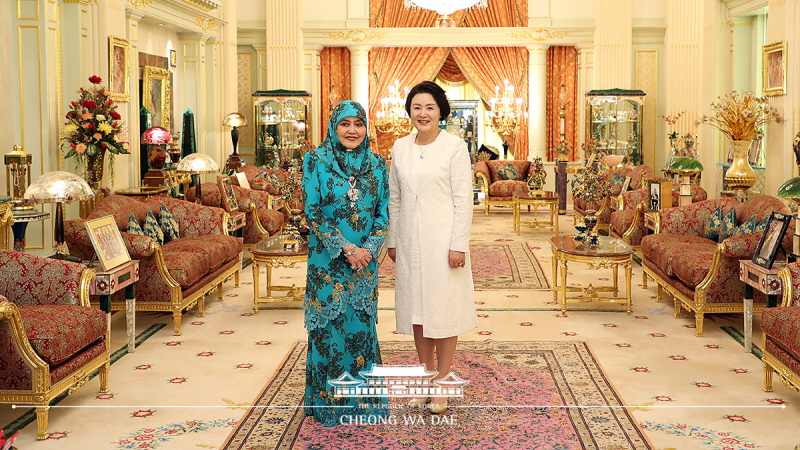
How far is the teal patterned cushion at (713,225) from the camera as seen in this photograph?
7320 mm

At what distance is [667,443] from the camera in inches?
156

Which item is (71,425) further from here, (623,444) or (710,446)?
A: (710,446)

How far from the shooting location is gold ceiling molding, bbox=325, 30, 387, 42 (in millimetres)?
15844

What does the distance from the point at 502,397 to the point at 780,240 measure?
7.29 ft

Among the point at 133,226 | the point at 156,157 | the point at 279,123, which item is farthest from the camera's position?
the point at 279,123

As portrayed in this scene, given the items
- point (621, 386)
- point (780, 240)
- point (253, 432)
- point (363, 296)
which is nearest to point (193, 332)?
point (253, 432)

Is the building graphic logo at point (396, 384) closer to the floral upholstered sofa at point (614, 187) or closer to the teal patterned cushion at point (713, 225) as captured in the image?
the teal patterned cushion at point (713, 225)

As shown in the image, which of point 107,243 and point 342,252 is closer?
point 342,252

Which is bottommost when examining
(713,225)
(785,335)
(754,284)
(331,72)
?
(785,335)

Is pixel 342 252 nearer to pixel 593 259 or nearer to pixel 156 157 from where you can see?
pixel 593 259

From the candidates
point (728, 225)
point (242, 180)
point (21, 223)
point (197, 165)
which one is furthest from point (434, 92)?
point (242, 180)

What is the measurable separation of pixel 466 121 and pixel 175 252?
1113 centimetres

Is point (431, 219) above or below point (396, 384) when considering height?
above

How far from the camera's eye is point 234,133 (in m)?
13.9
